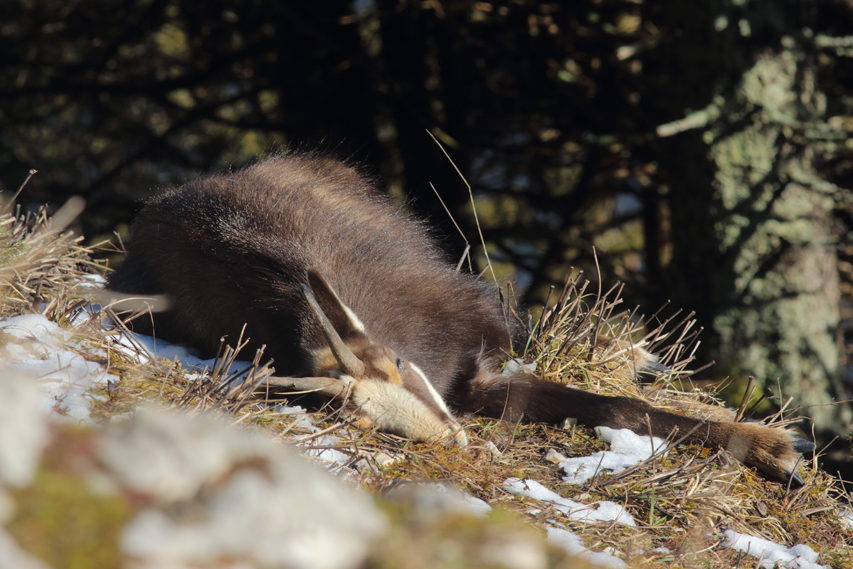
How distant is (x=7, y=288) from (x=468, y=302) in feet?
6.52

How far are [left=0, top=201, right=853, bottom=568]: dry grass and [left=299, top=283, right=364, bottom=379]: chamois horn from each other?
161mm

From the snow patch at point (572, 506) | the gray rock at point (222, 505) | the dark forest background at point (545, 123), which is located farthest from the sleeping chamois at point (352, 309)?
the gray rock at point (222, 505)

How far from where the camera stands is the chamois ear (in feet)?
8.16

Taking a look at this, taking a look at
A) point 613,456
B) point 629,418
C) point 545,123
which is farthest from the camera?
point 545,123

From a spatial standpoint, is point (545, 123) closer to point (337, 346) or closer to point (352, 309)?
point (352, 309)

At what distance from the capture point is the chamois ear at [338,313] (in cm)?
249

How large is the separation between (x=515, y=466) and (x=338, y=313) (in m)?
0.84

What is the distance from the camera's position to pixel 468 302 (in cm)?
350

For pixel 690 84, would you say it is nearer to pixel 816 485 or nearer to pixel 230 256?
pixel 816 485

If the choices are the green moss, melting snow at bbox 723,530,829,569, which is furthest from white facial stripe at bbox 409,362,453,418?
the green moss

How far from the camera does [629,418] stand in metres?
2.86

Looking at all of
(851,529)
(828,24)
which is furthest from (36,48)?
(851,529)

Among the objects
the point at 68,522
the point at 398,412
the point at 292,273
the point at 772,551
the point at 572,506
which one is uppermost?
the point at 68,522

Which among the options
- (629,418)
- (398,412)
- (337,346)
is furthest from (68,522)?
(629,418)
